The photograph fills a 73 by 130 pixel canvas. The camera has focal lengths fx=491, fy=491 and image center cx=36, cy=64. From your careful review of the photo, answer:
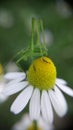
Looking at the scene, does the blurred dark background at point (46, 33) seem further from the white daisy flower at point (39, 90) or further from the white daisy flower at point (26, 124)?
the white daisy flower at point (39, 90)

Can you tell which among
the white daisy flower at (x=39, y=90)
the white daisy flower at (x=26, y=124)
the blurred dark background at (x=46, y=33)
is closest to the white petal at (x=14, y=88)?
the white daisy flower at (x=39, y=90)

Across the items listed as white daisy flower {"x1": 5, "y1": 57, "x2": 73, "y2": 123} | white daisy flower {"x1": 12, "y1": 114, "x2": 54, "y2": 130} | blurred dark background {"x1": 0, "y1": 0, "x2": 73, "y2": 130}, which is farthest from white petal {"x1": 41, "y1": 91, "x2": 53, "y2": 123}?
blurred dark background {"x1": 0, "y1": 0, "x2": 73, "y2": 130}

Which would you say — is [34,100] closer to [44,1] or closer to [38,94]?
[38,94]

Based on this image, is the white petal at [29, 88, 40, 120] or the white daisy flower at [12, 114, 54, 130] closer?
the white petal at [29, 88, 40, 120]

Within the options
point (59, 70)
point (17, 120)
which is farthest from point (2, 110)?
point (59, 70)

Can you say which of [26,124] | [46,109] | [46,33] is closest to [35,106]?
[46,109]

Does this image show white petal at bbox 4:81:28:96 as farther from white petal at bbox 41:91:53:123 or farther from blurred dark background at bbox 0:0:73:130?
blurred dark background at bbox 0:0:73:130
